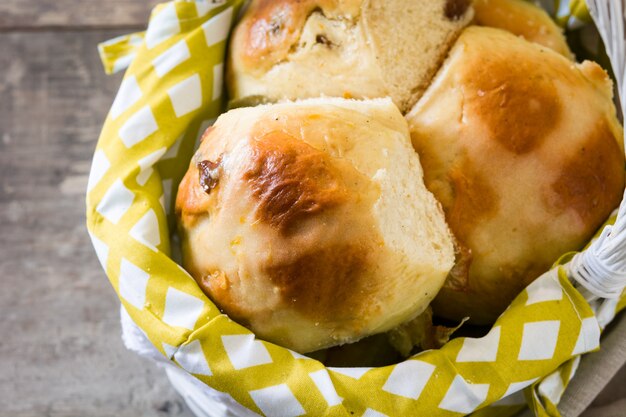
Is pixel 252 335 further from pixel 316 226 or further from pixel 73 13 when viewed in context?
pixel 73 13

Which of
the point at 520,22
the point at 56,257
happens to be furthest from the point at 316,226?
the point at 56,257

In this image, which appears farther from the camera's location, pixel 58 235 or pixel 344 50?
pixel 58 235

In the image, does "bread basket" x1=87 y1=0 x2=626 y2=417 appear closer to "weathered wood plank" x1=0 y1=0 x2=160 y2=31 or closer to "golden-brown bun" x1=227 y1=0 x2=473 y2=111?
"golden-brown bun" x1=227 y1=0 x2=473 y2=111

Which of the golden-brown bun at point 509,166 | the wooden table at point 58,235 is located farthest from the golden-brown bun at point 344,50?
the wooden table at point 58,235

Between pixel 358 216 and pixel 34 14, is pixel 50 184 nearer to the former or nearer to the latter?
pixel 34 14

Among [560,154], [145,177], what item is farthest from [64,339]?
[560,154]

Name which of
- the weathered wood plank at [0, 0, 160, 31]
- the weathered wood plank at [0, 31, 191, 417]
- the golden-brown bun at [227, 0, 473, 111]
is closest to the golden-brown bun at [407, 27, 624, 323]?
the golden-brown bun at [227, 0, 473, 111]
